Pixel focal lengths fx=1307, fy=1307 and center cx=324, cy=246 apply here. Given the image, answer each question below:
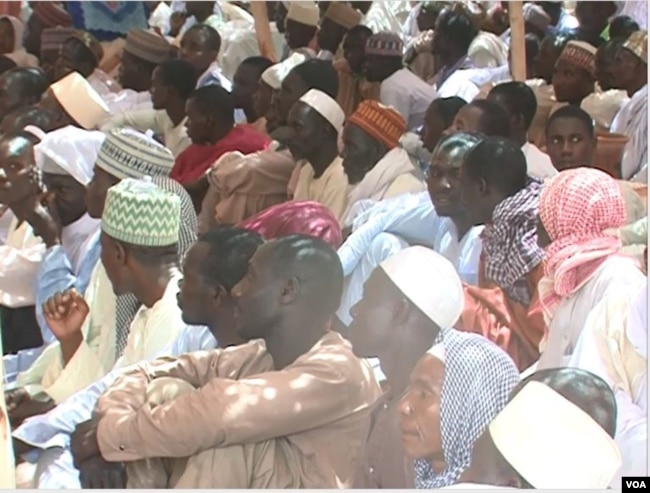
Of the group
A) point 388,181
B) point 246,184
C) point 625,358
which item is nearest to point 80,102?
point 246,184

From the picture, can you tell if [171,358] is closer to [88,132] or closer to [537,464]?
[537,464]

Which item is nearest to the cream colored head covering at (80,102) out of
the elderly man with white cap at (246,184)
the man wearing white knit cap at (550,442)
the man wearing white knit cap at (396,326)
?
the elderly man with white cap at (246,184)

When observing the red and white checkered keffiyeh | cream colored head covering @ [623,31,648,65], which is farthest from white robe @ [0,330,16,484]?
cream colored head covering @ [623,31,648,65]

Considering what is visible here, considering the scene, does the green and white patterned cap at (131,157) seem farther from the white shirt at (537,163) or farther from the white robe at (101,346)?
the white shirt at (537,163)

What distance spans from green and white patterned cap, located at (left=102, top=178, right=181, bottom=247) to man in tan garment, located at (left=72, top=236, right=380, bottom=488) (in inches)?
17.3

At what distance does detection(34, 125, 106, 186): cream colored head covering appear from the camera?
3.94m

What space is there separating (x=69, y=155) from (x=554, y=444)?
7.41 feet

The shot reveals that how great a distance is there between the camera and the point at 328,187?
4137 mm

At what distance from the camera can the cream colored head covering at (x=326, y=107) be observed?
433 cm

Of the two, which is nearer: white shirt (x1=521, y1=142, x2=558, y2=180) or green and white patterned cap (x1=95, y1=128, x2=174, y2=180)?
white shirt (x1=521, y1=142, x2=558, y2=180)

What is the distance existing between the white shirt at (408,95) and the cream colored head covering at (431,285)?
1.99 metres

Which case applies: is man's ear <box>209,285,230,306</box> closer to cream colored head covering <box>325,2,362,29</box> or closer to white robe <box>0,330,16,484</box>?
white robe <box>0,330,16,484</box>

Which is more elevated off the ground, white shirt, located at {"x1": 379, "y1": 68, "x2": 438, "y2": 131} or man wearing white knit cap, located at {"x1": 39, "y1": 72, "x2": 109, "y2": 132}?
white shirt, located at {"x1": 379, "y1": 68, "x2": 438, "y2": 131}

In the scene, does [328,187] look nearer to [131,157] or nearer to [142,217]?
[131,157]
